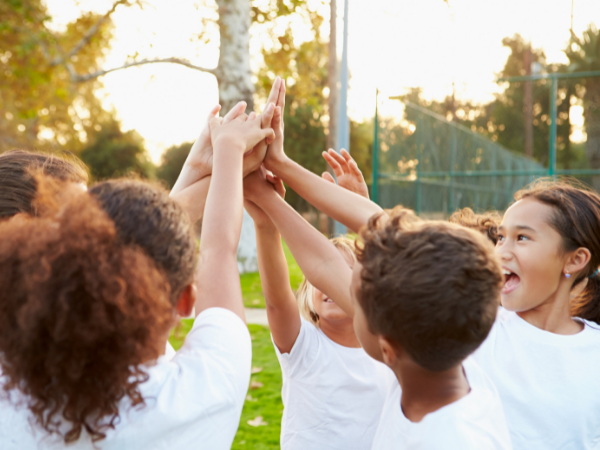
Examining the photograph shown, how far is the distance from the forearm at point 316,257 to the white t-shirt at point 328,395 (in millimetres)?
271

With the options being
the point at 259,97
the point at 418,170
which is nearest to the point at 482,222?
the point at 418,170

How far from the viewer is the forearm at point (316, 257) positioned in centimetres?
162

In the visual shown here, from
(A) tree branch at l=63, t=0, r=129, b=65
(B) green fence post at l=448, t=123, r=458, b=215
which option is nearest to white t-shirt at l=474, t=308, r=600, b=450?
(A) tree branch at l=63, t=0, r=129, b=65

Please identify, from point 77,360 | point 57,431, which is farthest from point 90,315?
point 57,431

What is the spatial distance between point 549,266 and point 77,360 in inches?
62.8

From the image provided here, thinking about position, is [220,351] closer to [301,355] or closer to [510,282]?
[301,355]

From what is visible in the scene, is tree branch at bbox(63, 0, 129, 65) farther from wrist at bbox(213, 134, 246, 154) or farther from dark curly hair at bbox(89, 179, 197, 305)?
dark curly hair at bbox(89, 179, 197, 305)

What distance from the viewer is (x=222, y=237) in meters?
1.28

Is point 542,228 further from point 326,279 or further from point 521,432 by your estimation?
point 326,279

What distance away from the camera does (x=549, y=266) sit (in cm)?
190

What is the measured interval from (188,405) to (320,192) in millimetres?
846

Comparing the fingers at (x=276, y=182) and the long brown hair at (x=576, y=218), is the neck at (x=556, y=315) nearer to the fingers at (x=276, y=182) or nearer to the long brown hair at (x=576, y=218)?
the long brown hair at (x=576, y=218)

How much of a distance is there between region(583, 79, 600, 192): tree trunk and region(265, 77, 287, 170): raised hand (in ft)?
71.4

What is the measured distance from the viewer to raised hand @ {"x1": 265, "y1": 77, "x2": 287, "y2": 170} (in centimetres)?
187
